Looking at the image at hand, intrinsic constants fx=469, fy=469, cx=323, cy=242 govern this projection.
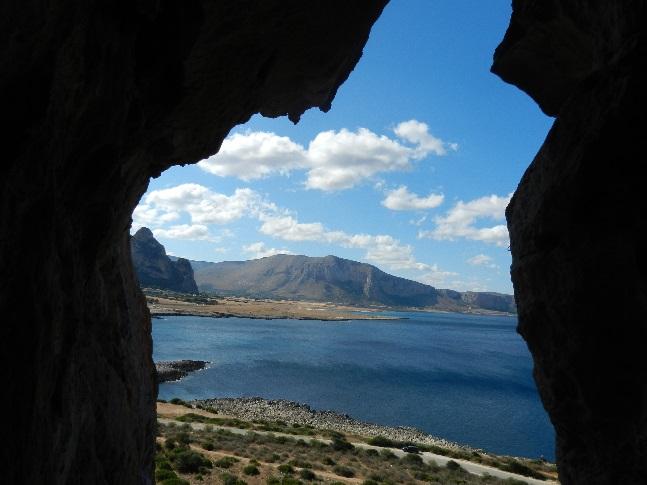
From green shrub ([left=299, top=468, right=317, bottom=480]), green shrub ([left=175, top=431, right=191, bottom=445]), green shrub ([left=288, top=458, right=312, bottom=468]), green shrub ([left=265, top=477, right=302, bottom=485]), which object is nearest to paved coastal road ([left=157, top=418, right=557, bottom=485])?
green shrub ([left=175, top=431, right=191, bottom=445])

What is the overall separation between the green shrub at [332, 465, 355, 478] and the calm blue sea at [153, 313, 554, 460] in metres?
31.3

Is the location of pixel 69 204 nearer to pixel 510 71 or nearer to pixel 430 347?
pixel 510 71

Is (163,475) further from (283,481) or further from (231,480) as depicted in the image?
(283,481)

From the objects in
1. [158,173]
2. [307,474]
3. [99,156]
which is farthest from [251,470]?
[99,156]

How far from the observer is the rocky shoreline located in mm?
58375

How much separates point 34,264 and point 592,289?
43.4 feet

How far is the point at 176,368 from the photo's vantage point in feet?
307

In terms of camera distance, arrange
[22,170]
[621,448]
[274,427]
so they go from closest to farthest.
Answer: [22,170], [621,448], [274,427]

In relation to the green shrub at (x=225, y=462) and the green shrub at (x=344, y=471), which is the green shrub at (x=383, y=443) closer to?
the green shrub at (x=344, y=471)

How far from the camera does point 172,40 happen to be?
36.6ft

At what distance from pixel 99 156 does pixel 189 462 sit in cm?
2536

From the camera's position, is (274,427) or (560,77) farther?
(274,427)

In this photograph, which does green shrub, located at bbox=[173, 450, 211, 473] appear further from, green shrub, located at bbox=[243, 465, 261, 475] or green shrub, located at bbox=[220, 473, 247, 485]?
green shrub, located at bbox=[243, 465, 261, 475]

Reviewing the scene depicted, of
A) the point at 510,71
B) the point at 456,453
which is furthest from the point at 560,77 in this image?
the point at 456,453
